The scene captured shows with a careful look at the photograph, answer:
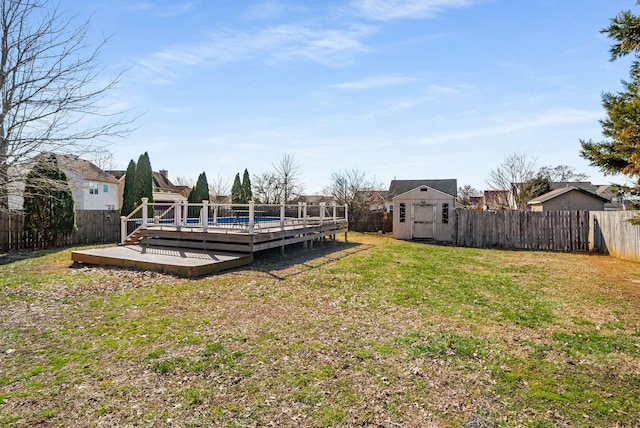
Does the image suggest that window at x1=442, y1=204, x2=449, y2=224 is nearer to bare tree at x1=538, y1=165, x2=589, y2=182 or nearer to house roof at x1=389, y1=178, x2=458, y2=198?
house roof at x1=389, y1=178, x2=458, y2=198

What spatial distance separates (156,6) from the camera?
8328 mm

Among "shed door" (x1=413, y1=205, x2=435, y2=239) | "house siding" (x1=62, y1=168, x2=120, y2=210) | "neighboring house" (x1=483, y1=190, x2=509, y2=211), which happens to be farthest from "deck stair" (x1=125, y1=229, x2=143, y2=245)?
"neighboring house" (x1=483, y1=190, x2=509, y2=211)

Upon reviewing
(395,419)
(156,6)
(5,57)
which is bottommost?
(395,419)

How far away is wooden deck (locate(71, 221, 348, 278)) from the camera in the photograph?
330 inches

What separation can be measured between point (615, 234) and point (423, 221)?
766 cm

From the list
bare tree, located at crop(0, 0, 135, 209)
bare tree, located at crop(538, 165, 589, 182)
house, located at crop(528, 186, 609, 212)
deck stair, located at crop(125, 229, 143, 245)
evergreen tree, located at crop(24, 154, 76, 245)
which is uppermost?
bare tree, located at crop(538, 165, 589, 182)

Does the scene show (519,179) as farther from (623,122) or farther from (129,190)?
(129,190)

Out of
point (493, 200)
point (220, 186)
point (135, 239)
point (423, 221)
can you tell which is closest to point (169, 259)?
point (135, 239)

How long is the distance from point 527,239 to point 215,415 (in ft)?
52.5

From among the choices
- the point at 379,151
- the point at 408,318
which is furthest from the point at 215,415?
the point at 379,151

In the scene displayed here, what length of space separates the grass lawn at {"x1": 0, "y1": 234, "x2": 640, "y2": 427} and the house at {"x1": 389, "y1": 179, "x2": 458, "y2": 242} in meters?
9.96

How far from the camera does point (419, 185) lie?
3631 cm

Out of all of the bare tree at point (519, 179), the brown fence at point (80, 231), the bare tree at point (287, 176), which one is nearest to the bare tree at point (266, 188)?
the bare tree at point (287, 176)

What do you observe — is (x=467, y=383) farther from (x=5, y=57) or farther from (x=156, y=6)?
(x=156, y=6)
